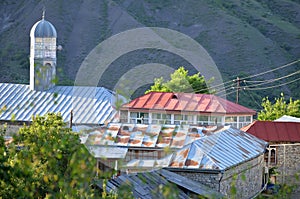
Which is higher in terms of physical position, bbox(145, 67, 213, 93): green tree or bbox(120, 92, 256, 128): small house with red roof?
bbox(145, 67, 213, 93): green tree

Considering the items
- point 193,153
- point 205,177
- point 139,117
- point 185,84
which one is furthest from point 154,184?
point 185,84

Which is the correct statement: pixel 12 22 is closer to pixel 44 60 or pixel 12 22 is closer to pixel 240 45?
pixel 240 45

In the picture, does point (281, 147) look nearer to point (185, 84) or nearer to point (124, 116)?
point (124, 116)

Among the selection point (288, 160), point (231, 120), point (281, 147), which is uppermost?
point (231, 120)

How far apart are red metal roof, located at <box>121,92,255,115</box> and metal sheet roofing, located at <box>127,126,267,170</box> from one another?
9760 millimetres

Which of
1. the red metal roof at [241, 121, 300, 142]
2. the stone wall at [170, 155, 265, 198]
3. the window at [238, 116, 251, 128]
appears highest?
the window at [238, 116, 251, 128]

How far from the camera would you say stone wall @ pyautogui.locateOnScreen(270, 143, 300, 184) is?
29.6 meters

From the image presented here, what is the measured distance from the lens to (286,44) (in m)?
70.7

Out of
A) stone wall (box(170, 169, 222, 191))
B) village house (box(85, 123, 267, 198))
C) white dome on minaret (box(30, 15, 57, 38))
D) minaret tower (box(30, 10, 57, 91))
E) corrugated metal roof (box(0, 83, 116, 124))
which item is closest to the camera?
stone wall (box(170, 169, 222, 191))

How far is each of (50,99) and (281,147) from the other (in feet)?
33.2

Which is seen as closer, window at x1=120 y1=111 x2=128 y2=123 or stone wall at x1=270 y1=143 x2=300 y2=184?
stone wall at x1=270 y1=143 x2=300 y2=184

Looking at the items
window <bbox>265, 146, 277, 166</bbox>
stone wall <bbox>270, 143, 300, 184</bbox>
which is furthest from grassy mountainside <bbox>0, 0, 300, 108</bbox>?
window <bbox>265, 146, 277, 166</bbox>

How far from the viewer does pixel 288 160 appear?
98.4ft

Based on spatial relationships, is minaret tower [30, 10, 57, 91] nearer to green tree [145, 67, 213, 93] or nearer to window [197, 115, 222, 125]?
window [197, 115, 222, 125]
